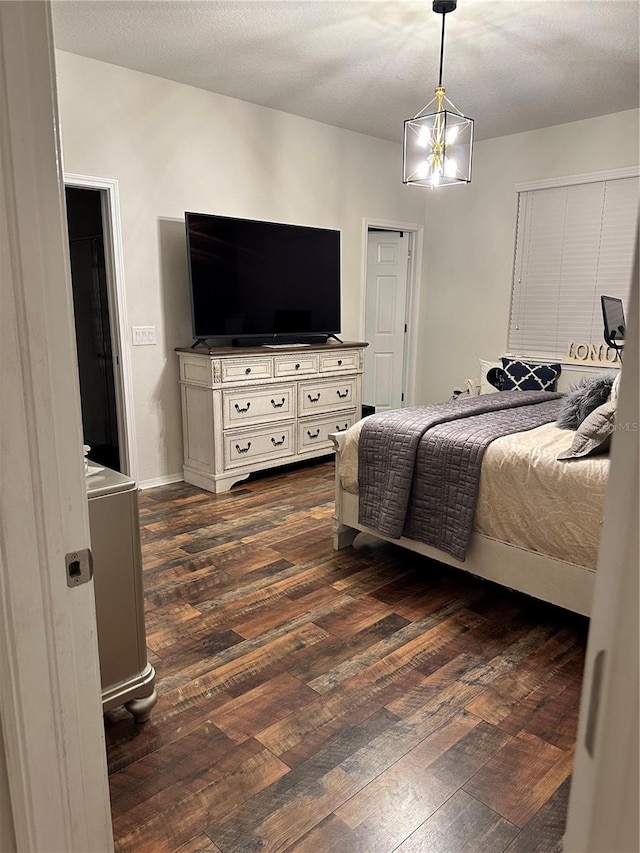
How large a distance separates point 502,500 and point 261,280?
2.77m

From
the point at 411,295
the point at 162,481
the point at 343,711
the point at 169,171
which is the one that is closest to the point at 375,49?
the point at 169,171

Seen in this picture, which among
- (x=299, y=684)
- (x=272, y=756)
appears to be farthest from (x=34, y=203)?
(x=299, y=684)

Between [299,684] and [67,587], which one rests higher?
[67,587]

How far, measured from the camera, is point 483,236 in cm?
567

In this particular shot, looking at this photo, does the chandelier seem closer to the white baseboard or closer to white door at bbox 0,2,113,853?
the white baseboard

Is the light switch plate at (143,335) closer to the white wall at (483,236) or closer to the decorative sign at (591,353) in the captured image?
the white wall at (483,236)

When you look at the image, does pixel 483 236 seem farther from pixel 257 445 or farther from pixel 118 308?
pixel 118 308

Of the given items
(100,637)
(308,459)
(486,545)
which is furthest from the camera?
(308,459)

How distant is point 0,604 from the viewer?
91cm

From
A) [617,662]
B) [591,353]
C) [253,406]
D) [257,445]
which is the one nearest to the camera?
[617,662]

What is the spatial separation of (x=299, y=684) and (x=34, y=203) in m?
1.87

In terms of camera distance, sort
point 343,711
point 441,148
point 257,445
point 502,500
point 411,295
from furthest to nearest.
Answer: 1. point 411,295
2. point 257,445
3. point 441,148
4. point 502,500
5. point 343,711

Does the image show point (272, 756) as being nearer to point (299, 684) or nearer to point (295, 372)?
point (299, 684)

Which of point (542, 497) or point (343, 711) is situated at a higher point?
point (542, 497)
